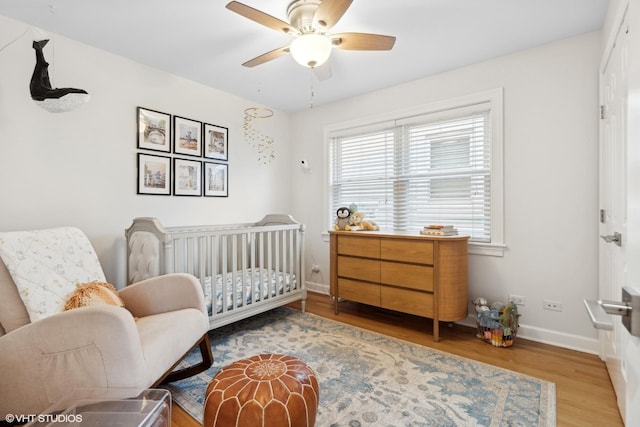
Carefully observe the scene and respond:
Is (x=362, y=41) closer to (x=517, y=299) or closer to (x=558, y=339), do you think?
(x=517, y=299)

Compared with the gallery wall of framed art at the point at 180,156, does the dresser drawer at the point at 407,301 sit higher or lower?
lower

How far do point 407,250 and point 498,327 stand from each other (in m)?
0.89

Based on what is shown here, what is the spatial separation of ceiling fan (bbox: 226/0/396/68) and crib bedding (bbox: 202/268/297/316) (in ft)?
5.61

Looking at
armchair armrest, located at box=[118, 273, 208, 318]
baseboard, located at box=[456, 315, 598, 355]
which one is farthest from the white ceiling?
baseboard, located at box=[456, 315, 598, 355]

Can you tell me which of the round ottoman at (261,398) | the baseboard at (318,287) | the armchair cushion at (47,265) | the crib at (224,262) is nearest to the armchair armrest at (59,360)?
the armchair cushion at (47,265)

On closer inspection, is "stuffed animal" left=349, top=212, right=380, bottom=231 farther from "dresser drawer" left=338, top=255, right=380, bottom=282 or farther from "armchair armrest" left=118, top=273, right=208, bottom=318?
"armchair armrest" left=118, top=273, right=208, bottom=318

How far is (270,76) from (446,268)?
2.38m

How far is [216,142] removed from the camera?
3.31 metres

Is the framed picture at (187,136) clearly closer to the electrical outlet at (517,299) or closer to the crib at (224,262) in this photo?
the crib at (224,262)

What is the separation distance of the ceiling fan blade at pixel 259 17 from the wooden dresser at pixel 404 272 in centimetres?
180

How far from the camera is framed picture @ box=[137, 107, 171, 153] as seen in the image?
2.71 metres

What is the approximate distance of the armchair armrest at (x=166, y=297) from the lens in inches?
77.3

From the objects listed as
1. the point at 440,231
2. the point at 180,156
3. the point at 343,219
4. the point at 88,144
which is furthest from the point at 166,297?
the point at 440,231

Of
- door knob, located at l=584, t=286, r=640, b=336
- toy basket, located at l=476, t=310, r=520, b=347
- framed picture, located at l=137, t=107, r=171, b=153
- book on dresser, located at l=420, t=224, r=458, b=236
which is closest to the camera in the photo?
door knob, located at l=584, t=286, r=640, b=336
